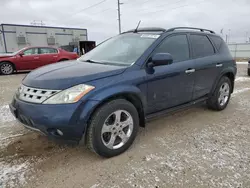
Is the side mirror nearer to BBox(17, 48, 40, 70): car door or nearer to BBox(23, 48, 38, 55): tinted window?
BBox(17, 48, 40, 70): car door

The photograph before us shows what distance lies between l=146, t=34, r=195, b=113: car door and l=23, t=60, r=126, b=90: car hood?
0.60 m

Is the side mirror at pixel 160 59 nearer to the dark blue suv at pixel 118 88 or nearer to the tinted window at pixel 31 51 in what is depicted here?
the dark blue suv at pixel 118 88

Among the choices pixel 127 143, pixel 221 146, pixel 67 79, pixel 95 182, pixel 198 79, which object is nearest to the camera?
pixel 95 182

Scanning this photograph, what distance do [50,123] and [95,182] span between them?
31.4 inches

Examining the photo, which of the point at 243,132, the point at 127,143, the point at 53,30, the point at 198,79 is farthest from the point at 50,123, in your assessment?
the point at 53,30

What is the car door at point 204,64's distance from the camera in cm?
364

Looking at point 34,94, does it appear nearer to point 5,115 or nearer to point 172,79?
point 172,79

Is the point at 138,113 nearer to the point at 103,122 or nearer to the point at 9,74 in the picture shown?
the point at 103,122

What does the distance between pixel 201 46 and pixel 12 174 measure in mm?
3601

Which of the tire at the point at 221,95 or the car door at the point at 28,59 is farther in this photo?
the car door at the point at 28,59

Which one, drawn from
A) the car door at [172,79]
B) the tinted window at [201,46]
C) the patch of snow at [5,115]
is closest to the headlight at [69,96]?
the car door at [172,79]

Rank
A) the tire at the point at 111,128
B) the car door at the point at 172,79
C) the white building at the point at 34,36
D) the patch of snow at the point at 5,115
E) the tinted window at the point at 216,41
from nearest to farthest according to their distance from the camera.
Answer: the tire at the point at 111,128 < the car door at the point at 172,79 < the patch of snow at the point at 5,115 < the tinted window at the point at 216,41 < the white building at the point at 34,36

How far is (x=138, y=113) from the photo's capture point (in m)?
2.91

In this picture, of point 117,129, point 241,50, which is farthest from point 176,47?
point 241,50
